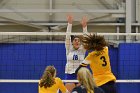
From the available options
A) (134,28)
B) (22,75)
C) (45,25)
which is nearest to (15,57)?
(22,75)

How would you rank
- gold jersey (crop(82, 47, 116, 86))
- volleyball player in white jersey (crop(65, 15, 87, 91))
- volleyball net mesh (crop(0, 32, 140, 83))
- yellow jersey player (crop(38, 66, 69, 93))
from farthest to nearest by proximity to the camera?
volleyball net mesh (crop(0, 32, 140, 83)), volleyball player in white jersey (crop(65, 15, 87, 91)), yellow jersey player (crop(38, 66, 69, 93)), gold jersey (crop(82, 47, 116, 86))

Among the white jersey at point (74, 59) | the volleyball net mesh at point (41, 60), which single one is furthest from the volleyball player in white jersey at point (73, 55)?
the volleyball net mesh at point (41, 60)

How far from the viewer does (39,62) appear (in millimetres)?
10352

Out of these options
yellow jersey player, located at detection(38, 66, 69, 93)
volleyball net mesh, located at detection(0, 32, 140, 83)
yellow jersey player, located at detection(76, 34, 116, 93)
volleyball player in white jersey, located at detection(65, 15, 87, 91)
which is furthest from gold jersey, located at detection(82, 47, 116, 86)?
volleyball net mesh, located at detection(0, 32, 140, 83)

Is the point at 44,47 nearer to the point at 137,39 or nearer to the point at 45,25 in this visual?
the point at 45,25

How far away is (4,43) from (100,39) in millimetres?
6525

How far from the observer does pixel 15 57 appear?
1028 centimetres

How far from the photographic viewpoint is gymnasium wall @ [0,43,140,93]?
10.2m

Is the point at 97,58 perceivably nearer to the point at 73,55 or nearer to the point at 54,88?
A: the point at 54,88

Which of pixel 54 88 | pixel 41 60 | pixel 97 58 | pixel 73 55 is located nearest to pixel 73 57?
pixel 73 55

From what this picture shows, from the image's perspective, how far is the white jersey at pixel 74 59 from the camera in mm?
6363

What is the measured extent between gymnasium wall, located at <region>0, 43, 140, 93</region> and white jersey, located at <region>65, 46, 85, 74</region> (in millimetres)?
3853

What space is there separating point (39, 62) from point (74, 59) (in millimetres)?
4077

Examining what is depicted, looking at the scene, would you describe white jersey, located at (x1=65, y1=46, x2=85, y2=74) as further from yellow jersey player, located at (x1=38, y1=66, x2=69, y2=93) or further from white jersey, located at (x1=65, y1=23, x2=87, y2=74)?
yellow jersey player, located at (x1=38, y1=66, x2=69, y2=93)
